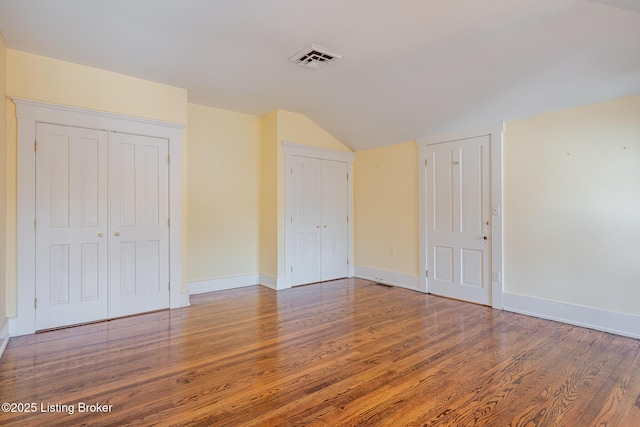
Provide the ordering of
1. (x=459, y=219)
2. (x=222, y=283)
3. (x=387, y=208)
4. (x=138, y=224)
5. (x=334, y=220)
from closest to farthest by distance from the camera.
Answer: (x=138, y=224), (x=459, y=219), (x=222, y=283), (x=387, y=208), (x=334, y=220)

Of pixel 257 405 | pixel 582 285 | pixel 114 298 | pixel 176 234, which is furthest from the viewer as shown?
pixel 176 234

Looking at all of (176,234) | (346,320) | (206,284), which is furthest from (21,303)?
(346,320)

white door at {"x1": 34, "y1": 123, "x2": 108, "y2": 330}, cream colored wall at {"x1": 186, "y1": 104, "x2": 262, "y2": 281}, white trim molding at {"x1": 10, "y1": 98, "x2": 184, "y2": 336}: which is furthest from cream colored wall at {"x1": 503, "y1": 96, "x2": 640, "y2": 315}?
white trim molding at {"x1": 10, "y1": 98, "x2": 184, "y2": 336}

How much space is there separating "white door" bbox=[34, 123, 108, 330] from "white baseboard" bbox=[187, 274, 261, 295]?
4.18ft

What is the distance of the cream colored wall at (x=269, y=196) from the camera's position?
5133 mm

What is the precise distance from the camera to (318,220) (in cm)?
562

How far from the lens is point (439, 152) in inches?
186

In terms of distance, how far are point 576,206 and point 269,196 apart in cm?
402

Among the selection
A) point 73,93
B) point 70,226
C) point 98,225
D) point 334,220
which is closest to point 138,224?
point 98,225

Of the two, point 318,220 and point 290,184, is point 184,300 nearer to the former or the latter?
point 290,184

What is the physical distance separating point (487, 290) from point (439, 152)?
201 cm

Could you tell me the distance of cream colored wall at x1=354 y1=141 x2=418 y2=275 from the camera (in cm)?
517

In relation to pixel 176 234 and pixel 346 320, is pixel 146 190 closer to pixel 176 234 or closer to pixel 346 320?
pixel 176 234

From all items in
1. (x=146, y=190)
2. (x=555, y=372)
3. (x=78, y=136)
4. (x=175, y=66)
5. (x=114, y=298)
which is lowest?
(x=555, y=372)
